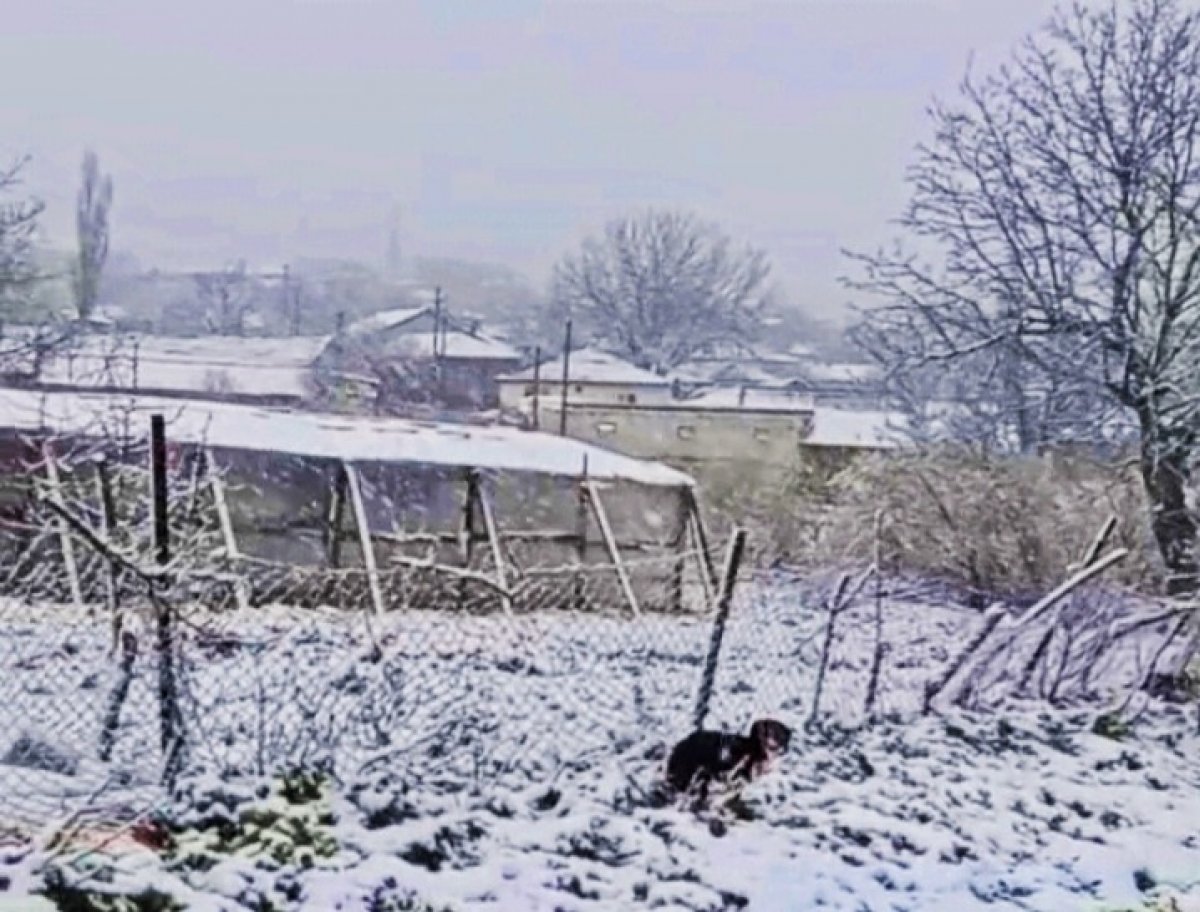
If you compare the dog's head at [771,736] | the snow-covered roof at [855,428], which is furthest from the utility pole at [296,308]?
the dog's head at [771,736]

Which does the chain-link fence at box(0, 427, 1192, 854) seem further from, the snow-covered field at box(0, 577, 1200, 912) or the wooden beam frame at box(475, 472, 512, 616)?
the wooden beam frame at box(475, 472, 512, 616)

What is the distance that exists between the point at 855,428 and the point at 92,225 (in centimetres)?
545

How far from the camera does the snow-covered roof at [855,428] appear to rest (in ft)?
28.9

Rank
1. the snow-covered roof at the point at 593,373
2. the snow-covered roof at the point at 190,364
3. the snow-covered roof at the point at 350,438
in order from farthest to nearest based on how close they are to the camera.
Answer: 1. the snow-covered roof at the point at 593,373
2. the snow-covered roof at the point at 190,364
3. the snow-covered roof at the point at 350,438

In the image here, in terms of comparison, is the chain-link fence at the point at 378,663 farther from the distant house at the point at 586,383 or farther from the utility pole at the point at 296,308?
the utility pole at the point at 296,308

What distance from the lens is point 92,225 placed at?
10.2 metres

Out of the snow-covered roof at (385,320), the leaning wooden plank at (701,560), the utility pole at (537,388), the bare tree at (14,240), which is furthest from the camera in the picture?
the snow-covered roof at (385,320)

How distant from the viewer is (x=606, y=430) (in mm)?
10891

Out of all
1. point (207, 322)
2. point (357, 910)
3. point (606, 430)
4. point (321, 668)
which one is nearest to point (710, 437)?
point (606, 430)

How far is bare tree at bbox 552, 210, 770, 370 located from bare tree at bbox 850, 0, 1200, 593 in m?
7.41

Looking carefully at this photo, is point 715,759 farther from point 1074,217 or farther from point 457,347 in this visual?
point 457,347

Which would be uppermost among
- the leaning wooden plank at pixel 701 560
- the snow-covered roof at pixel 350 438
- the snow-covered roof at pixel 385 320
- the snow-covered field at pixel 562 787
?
the snow-covered roof at pixel 385 320

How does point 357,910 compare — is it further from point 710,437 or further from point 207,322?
point 207,322

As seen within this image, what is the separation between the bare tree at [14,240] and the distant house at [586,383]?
441 cm
